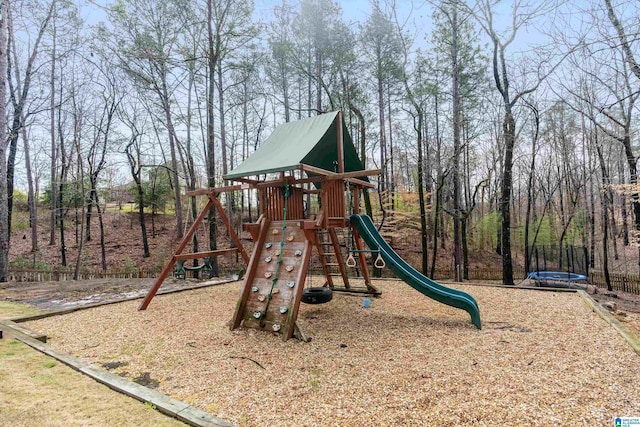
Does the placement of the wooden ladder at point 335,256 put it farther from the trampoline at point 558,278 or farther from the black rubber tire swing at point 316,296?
the trampoline at point 558,278

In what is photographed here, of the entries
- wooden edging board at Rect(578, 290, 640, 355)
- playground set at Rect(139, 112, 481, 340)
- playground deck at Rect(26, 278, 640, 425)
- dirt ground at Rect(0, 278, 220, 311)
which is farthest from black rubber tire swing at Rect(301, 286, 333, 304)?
dirt ground at Rect(0, 278, 220, 311)

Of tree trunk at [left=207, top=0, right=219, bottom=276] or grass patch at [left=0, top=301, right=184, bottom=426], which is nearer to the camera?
grass patch at [left=0, top=301, right=184, bottom=426]

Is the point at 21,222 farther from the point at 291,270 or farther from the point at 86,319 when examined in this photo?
the point at 291,270

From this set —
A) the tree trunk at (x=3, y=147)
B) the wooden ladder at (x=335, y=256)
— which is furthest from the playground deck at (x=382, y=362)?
the tree trunk at (x=3, y=147)

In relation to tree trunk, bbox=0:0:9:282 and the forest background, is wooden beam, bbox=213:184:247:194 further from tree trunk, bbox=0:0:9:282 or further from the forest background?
tree trunk, bbox=0:0:9:282

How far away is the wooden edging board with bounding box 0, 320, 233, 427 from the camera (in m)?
2.30

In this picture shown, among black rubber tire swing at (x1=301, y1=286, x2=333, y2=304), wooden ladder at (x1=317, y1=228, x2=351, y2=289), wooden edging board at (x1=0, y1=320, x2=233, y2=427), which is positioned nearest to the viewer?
wooden edging board at (x1=0, y1=320, x2=233, y2=427)

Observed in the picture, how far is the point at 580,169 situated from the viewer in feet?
54.2

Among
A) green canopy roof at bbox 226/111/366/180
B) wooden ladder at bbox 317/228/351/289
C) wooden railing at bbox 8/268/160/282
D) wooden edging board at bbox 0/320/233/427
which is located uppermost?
green canopy roof at bbox 226/111/366/180

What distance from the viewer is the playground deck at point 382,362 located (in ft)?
7.87

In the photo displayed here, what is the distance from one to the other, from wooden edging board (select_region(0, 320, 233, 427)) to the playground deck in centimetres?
12

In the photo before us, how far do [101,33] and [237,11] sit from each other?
17.0 ft

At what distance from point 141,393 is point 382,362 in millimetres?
2215

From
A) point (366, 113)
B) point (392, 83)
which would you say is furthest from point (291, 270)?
point (366, 113)
